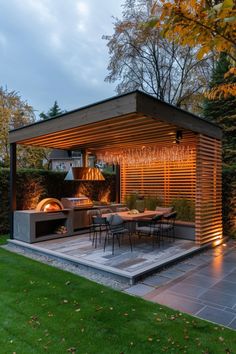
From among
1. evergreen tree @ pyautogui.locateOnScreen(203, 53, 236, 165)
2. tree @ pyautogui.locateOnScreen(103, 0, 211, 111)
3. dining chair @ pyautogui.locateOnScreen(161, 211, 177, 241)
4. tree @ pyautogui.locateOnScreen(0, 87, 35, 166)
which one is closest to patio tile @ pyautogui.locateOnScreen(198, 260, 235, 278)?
dining chair @ pyautogui.locateOnScreen(161, 211, 177, 241)

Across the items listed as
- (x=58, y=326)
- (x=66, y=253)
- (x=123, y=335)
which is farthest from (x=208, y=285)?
(x=66, y=253)

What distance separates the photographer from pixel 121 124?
5551 mm

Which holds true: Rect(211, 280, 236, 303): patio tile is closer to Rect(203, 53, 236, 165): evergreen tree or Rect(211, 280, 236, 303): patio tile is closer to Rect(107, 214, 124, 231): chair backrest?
Rect(107, 214, 124, 231): chair backrest

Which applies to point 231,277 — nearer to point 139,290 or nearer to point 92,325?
point 139,290

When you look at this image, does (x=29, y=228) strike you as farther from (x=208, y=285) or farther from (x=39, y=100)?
(x=39, y=100)

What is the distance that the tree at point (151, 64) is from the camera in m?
14.4

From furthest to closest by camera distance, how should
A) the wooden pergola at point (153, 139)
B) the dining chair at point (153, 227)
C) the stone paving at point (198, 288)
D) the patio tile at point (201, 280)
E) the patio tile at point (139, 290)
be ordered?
1. the dining chair at point (153, 227)
2. the wooden pergola at point (153, 139)
3. the patio tile at point (201, 280)
4. the patio tile at point (139, 290)
5. the stone paving at point (198, 288)

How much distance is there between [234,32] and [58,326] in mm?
3495

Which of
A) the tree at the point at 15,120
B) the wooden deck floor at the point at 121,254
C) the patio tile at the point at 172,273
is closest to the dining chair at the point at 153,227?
the wooden deck floor at the point at 121,254

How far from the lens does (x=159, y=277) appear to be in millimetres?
4820

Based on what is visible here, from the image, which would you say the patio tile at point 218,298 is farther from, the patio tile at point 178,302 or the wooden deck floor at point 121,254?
the wooden deck floor at point 121,254

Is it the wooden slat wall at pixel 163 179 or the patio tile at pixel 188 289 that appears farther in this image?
the wooden slat wall at pixel 163 179

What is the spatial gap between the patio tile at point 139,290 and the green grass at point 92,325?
0.23 meters

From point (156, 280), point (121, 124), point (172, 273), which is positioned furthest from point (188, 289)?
point (121, 124)
